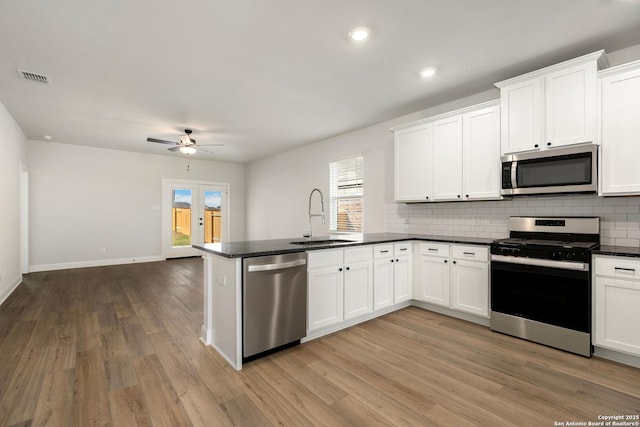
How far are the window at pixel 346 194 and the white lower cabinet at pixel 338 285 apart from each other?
2153 mm

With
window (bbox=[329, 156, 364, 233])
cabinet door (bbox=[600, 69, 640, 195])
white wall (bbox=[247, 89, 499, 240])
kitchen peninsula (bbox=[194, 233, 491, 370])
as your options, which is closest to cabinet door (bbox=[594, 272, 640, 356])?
cabinet door (bbox=[600, 69, 640, 195])

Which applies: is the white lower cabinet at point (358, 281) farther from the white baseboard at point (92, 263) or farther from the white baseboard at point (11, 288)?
the white baseboard at point (92, 263)

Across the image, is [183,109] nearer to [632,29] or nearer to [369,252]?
[369,252]

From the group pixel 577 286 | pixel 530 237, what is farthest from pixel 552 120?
pixel 577 286

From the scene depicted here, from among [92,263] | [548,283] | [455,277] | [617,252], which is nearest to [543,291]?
[548,283]

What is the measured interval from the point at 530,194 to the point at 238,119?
161 inches

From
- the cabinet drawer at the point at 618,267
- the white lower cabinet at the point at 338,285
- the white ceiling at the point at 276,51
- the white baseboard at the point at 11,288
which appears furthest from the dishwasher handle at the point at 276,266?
the white baseboard at the point at 11,288

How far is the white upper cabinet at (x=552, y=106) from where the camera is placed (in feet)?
8.69

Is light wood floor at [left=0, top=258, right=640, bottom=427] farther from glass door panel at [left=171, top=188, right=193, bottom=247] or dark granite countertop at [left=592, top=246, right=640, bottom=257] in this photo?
glass door panel at [left=171, top=188, right=193, bottom=247]

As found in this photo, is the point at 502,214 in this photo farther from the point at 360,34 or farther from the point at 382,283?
the point at 360,34

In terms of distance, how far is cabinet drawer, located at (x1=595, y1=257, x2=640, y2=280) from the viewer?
2.32 metres

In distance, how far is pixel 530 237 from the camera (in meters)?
3.25

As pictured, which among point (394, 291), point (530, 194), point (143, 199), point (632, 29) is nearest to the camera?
point (632, 29)

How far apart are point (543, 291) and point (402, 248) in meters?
1.44
